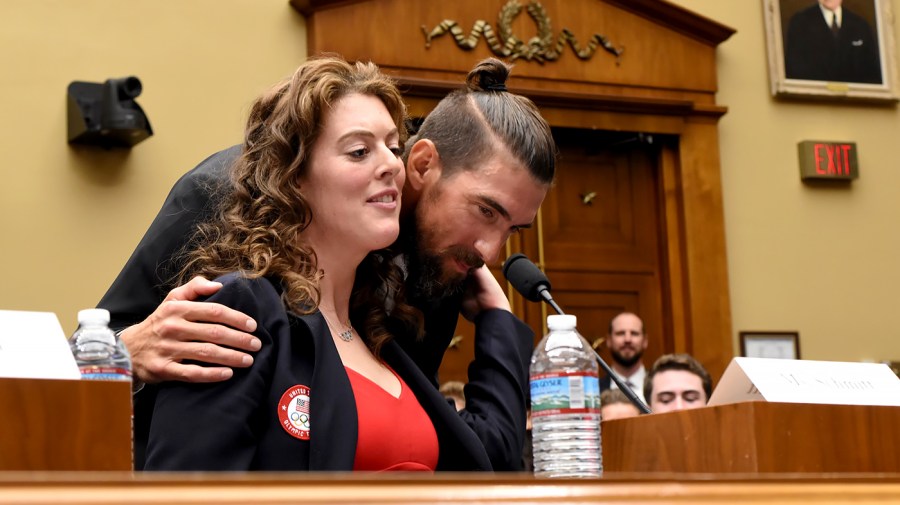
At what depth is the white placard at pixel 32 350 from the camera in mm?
1351

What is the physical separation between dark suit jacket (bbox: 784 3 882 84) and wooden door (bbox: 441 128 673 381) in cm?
94

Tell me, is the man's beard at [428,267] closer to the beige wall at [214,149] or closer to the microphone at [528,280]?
the microphone at [528,280]

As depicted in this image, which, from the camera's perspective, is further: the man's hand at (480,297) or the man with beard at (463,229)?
the man's hand at (480,297)

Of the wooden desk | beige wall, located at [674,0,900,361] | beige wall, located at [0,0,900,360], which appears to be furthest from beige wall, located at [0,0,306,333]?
the wooden desk

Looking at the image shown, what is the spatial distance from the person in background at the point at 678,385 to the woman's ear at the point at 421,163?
7.24 feet

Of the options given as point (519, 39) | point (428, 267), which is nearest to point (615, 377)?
point (428, 267)

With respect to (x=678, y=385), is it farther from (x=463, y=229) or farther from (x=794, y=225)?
(x=794, y=225)

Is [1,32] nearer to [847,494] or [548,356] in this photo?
[548,356]

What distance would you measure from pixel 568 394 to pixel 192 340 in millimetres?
558

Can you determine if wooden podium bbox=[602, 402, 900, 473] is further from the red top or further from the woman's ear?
the woman's ear

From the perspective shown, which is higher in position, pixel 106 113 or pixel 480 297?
pixel 106 113

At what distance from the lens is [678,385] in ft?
15.1

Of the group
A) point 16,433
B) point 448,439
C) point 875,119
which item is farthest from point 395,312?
point 875,119

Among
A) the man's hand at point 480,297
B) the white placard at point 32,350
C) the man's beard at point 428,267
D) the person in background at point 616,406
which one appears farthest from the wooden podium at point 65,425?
the person in background at point 616,406
